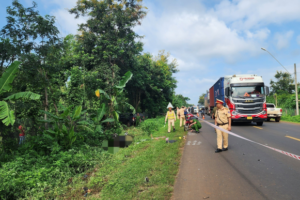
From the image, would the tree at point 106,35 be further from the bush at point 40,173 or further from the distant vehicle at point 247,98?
the bush at point 40,173

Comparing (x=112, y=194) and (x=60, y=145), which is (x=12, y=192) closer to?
(x=112, y=194)

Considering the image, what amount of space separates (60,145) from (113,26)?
14185 mm

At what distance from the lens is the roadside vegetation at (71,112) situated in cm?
550

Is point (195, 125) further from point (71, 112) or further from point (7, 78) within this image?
point (7, 78)

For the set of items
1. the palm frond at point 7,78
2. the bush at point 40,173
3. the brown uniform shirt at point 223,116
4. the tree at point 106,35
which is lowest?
the bush at point 40,173

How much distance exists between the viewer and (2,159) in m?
7.70

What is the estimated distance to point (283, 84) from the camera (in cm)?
4744

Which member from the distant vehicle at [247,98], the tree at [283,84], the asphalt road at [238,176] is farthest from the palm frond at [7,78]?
the tree at [283,84]

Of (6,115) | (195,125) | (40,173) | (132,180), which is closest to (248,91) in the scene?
(195,125)

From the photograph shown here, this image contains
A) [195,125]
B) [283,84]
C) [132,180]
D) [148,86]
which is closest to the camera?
[132,180]

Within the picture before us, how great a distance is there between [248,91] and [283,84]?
37.5 m

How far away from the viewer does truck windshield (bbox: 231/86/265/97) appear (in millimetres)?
16328

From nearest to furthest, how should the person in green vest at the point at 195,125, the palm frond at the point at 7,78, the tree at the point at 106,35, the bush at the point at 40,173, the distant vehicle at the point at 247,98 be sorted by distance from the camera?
the bush at the point at 40,173, the palm frond at the point at 7,78, the person in green vest at the point at 195,125, the distant vehicle at the point at 247,98, the tree at the point at 106,35

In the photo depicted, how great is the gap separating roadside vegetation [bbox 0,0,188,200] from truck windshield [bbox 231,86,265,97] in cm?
595
